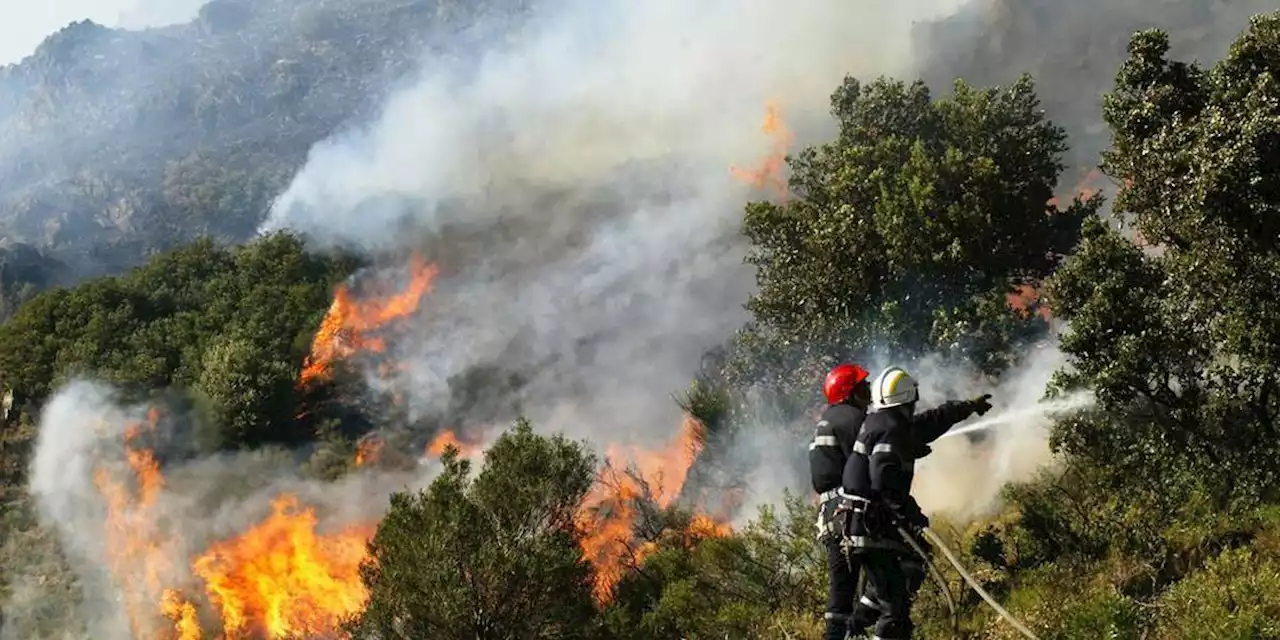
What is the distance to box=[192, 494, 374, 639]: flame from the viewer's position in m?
34.9

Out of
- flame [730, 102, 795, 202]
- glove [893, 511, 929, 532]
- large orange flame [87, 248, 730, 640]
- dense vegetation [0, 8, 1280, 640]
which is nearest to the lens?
glove [893, 511, 929, 532]

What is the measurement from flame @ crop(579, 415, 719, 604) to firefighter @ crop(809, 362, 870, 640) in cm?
1794

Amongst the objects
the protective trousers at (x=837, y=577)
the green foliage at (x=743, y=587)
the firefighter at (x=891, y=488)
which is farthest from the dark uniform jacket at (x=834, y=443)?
the green foliage at (x=743, y=587)

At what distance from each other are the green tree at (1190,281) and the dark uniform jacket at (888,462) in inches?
262

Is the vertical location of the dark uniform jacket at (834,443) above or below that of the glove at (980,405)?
below

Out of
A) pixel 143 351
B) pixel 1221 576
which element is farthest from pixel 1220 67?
pixel 143 351

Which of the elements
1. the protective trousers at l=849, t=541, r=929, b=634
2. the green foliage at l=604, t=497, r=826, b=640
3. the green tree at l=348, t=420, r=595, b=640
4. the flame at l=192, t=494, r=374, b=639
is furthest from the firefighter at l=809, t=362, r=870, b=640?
the flame at l=192, t=494, r=374, b=639

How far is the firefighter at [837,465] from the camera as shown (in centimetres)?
836

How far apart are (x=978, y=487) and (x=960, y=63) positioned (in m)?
35.5

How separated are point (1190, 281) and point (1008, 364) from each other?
13286 millimetres

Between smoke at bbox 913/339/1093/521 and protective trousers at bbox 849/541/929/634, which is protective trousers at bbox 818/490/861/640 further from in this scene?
smoke at bbox 913/339/1093/521

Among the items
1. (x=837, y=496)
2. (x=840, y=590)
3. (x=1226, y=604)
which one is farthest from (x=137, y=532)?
(x=1226, y=604)

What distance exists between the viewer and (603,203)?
56.9 meters

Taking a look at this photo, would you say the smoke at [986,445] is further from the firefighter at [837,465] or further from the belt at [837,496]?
the belt at [837,496]
